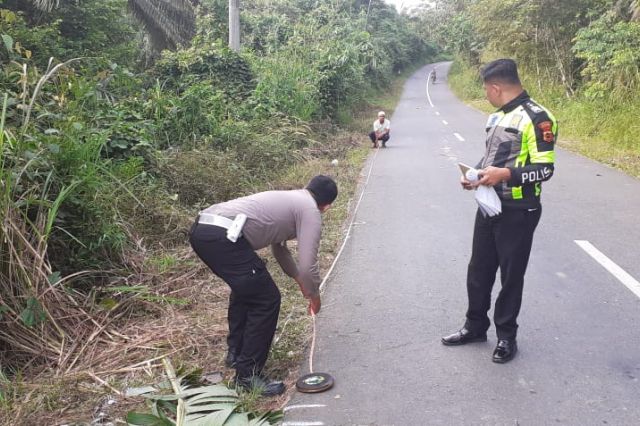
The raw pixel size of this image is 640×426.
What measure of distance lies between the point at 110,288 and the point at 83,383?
113 cm

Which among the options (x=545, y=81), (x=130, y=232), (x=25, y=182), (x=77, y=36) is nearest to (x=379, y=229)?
(x=130, y=232)

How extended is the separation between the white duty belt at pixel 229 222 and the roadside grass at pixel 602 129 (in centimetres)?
958

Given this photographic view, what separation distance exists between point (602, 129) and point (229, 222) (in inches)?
580

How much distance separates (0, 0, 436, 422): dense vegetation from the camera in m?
4.10

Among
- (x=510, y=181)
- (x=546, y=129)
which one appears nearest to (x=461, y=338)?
(x=510, y=181)

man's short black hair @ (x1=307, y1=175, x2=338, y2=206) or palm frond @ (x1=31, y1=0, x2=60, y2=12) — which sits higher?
palm frond @ (x1=31, y1=0, x2=60, y2=12)

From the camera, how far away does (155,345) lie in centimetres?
420

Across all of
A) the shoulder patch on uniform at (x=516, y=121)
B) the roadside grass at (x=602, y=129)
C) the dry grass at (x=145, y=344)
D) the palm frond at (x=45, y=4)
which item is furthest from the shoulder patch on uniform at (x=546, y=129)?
the palm frond at (x=45, y=4)

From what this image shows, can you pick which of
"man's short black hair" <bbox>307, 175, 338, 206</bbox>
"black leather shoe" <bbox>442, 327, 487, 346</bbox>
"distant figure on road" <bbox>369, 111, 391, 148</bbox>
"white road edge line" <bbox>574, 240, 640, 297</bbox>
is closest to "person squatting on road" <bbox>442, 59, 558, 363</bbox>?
"black leather shoe" <bbox>442, 327, 487, 346</bbox>

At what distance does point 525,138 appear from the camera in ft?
11.8

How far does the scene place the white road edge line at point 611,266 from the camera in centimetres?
522

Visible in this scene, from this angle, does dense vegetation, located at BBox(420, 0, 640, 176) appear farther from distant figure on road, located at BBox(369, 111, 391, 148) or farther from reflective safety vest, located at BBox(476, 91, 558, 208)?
reflective safety vest, located at BBox(476, 91, 558, 208)

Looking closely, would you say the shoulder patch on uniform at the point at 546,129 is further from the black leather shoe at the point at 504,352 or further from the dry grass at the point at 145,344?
the dry grass at the point at 145,344

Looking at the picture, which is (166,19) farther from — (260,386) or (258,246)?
(260,386)
